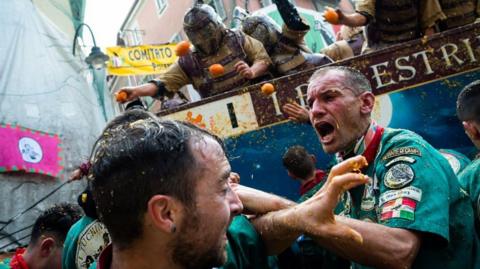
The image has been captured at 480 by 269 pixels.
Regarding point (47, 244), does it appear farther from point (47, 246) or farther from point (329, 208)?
point (329, 208)

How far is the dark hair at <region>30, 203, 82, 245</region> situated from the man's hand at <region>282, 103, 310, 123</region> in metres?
1.92

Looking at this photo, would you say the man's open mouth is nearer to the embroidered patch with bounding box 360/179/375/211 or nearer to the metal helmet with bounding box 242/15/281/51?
the embroidered patch with bounding box 360/179/375/211

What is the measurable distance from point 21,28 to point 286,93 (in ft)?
24.9

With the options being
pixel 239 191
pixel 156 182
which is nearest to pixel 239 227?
pixel 239 191

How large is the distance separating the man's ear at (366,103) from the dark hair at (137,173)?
4.43 feet

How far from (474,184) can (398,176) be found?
1.66 ft

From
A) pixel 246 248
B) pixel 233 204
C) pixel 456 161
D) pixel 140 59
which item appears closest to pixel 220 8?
pixel 140 59

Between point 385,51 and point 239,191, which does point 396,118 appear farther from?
point 239,191

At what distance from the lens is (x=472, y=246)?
1920 mm

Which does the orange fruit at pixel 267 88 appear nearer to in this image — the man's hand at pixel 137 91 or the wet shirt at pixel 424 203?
the man's hand at pixel 137 91

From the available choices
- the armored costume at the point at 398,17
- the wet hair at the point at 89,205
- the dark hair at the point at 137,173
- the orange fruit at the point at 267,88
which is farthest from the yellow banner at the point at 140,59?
the dark hair at the point at 137,173

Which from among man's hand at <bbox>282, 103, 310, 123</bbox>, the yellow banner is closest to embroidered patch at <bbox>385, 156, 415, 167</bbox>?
man's hand at <bbox>282, 103, 310, 123</bbox>

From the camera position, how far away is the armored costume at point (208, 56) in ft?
17.3

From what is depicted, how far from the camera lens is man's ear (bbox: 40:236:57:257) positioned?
324 cm
